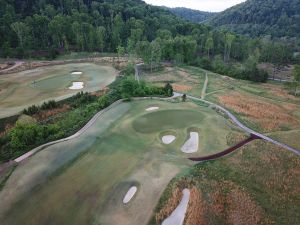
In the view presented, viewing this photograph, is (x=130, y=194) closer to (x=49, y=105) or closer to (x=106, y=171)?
(x=106, y=171)

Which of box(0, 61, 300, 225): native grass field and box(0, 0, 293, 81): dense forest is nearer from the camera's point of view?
box(0, 61, 300, 225): native grass field

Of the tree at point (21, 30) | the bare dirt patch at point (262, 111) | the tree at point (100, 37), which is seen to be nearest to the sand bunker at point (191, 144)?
the bare dirt patch at point (262, 111)

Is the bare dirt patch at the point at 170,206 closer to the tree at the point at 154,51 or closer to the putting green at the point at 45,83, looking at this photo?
the putting green at the point at 45,83

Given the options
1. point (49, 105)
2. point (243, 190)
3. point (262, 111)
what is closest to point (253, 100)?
point (262, 111)

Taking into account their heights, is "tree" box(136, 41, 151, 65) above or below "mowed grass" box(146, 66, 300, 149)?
above

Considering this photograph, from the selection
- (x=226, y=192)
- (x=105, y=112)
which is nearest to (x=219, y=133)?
(x=226, y=192)

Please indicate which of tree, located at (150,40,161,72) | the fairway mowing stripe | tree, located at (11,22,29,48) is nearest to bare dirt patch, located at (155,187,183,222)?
the fairway mowing stripe

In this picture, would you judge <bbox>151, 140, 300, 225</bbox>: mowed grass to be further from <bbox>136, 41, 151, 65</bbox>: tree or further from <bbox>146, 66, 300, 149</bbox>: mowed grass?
<bbox>136, 41, 151, 65</bbox>: tree

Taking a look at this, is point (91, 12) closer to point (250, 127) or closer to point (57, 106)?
point (57, 106)

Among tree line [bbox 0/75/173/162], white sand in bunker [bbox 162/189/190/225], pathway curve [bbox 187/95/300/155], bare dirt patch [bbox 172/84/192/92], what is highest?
tree line [bbox 0/75/173/162]
